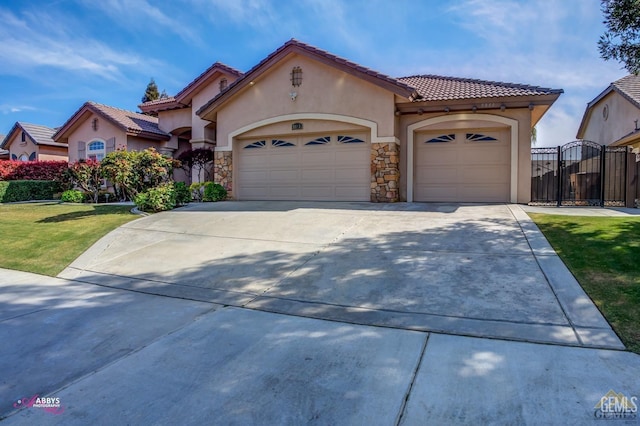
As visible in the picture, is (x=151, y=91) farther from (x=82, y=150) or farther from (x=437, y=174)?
(x=437, y=174)

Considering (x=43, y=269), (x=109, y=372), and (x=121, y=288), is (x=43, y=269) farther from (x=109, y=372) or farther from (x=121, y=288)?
(x=109, y=372)

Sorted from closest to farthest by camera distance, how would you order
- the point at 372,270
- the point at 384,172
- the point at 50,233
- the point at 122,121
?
the point at 372,270, the point at 50,233, the point at 384,172, the point at 122,121

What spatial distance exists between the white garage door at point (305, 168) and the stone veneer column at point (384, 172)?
0.29m

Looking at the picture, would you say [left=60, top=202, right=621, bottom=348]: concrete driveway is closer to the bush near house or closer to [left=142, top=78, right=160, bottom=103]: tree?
the bush near house

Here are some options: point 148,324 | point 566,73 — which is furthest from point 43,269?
point 566,73

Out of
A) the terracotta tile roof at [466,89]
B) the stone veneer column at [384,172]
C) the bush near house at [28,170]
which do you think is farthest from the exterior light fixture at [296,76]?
the bush near house at [28,170]

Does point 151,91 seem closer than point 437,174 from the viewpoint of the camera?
No

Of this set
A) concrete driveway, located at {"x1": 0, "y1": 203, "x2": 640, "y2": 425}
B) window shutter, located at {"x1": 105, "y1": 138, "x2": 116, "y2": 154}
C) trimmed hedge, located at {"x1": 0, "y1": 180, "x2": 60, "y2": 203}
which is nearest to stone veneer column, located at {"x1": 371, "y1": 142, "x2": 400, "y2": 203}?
concrete driveway, located at {"x1": 0, "y1": 203, "x2": 640, "y2": 425}

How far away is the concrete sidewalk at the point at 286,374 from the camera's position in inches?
104

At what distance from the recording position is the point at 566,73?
1750 centimetres

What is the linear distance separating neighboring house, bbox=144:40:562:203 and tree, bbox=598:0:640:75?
14.6ft

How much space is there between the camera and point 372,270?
6.06 m

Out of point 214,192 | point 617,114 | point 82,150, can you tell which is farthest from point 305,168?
point 617,114

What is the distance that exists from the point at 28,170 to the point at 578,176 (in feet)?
86.1
